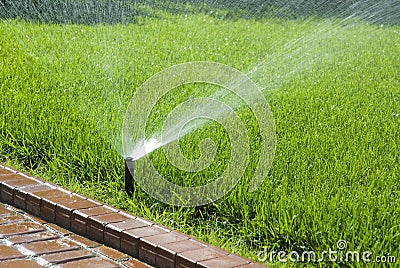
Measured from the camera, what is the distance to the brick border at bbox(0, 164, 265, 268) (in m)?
3.41

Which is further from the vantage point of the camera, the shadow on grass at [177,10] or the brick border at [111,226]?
the shadow on grass at [177,10]

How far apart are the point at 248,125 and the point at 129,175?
1528 mm

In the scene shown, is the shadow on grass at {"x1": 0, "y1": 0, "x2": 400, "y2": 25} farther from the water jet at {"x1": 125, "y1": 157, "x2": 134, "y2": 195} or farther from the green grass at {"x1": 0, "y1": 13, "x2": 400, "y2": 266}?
the water jet at {"x1": 125, "y1": 157, "x2": 134, "y2": 195}

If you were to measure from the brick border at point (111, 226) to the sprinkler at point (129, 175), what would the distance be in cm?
20

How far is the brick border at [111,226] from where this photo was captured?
3.41 meters

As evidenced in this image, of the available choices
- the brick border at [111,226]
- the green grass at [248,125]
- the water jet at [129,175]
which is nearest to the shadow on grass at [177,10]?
the green grass at [248,125]

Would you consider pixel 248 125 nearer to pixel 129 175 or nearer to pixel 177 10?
pixel 129 175

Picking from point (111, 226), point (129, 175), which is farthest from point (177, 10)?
point (111, 226)

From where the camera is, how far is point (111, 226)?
3.77 meters

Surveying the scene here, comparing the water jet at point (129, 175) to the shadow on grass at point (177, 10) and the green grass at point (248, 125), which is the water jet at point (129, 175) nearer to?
the green grass at point (248, 125)

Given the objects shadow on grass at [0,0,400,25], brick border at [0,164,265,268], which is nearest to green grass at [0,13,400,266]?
brick border at [0,164,265,268]

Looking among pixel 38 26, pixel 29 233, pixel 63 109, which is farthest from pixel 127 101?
pixel 38 26

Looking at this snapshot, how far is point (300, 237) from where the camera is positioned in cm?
358

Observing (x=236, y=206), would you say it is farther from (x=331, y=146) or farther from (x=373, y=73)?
(x=373, y=73)
